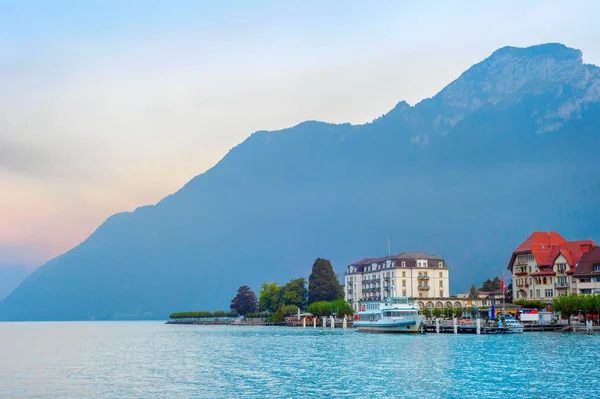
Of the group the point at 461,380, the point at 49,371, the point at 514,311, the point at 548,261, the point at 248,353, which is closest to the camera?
the point at 461,380

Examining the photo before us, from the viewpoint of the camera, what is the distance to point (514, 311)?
151375mm

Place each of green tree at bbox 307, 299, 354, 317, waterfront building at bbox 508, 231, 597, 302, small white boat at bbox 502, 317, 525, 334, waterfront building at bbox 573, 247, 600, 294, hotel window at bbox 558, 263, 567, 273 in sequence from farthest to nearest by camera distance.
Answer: green tree at bbox 307, 299, 354, 317, hotel window at bbox 558, 263, 567, 273, waterfront building at bbox 508, 231, 597, 302, waterfront building at bbox 573, 247, 600, 294, small white boat at bbox 502, 317, 525, 334

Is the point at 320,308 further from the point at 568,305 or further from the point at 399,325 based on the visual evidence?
the point at 568,305

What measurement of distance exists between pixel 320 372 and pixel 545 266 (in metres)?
110

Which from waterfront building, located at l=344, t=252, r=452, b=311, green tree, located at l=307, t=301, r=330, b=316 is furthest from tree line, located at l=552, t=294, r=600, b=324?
green tree, located at l=307, t=301, r=330, b=316

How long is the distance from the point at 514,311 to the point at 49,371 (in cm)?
10514

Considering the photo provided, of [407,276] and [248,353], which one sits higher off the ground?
[407,276]

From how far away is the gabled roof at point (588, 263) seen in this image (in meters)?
144

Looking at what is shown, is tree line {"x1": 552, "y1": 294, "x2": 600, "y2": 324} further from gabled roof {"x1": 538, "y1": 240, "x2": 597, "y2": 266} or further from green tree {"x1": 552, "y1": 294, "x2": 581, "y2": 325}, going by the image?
gabled roof {"x1": 538, "y1": 240, "x2": 597, "y2": 266}

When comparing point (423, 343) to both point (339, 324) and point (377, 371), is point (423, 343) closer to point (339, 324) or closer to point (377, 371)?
point (377, 371)

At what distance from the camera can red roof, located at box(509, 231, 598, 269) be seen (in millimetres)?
158000

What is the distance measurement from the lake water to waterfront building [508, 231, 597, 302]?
59.5 m

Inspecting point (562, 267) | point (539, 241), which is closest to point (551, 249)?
point (539, 241)

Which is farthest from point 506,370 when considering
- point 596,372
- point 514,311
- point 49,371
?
point 514,311
